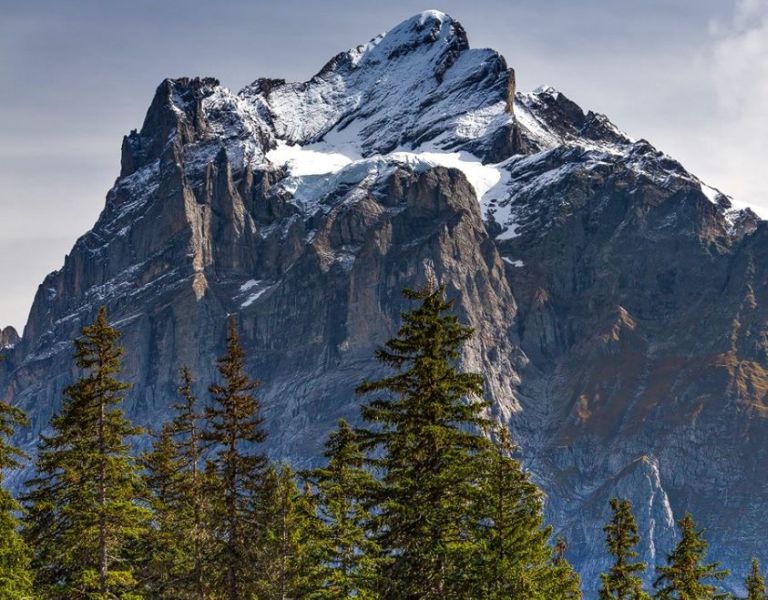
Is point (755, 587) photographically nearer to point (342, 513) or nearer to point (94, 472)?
point (342, 513)

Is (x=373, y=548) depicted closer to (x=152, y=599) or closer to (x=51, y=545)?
(x=51, y=545)

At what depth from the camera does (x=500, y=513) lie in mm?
37438

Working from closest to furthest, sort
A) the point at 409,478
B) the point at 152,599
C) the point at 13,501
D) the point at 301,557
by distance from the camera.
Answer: the point at 409,478, the point at 13,501, the point at 301,557, the point at 152,599

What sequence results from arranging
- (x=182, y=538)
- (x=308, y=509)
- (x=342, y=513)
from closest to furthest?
(x=342, y=513)
(x=308, y=509)
(x=182, y=538)

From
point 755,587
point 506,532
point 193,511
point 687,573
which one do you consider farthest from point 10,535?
point 755,587

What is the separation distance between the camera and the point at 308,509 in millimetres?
47312

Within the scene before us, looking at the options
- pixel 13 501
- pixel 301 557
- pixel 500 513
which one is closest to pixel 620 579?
pixel 301 557

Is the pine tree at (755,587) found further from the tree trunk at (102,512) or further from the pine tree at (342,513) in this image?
the tree trunk at (102,512)

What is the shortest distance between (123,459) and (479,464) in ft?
37.8

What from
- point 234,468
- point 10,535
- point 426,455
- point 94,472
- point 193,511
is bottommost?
point 10,535

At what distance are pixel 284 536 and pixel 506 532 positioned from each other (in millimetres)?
12639

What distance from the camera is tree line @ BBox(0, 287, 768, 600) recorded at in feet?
114

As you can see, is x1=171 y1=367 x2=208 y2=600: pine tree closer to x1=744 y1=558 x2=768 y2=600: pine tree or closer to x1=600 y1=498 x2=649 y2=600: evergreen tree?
x1=600 y1=498 x2=649 y2=600: evergreen tree

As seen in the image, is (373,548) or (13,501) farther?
(13,501)
